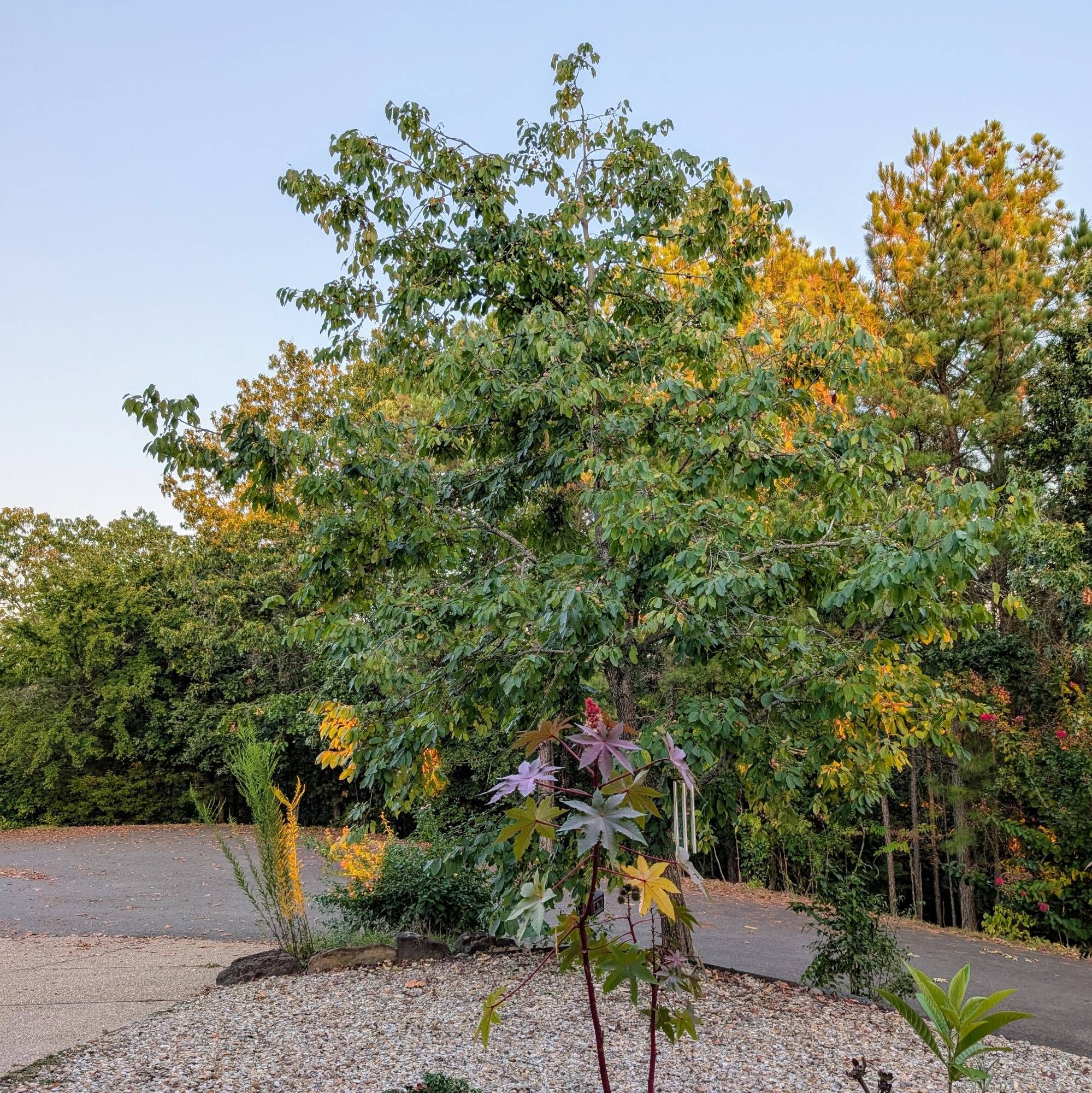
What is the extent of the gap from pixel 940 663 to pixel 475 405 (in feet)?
23.3

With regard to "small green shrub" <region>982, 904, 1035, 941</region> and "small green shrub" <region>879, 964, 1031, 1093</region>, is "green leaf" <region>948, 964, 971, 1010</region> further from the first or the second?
"small green shrub" <region>982, 904, 1035, 941</region>

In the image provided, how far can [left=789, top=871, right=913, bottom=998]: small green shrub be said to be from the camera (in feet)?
14.2

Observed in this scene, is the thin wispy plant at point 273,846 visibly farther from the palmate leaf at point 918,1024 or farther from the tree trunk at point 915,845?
the tree trunk at point 915,845

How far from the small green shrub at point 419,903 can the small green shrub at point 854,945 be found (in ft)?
7.40

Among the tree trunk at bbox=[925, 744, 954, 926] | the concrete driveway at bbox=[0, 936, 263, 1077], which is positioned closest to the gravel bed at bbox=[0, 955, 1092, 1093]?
the concrete driveway at bbox=[0, 936, 263, 1077]

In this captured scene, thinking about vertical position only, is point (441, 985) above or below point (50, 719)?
below

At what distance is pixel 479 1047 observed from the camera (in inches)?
136

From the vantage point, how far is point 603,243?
4707mm

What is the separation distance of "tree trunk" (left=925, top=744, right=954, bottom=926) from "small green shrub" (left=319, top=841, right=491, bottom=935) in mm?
5907

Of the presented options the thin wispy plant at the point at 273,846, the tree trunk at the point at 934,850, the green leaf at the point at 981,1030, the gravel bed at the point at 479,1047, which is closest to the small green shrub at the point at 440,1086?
the gravel bed at the point at 479,1047

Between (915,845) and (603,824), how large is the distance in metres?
10.2

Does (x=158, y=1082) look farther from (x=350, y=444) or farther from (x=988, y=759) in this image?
(x=988, y=759)

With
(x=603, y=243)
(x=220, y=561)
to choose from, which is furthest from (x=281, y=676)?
(x=603, y=243)

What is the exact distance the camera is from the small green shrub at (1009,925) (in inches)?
337
